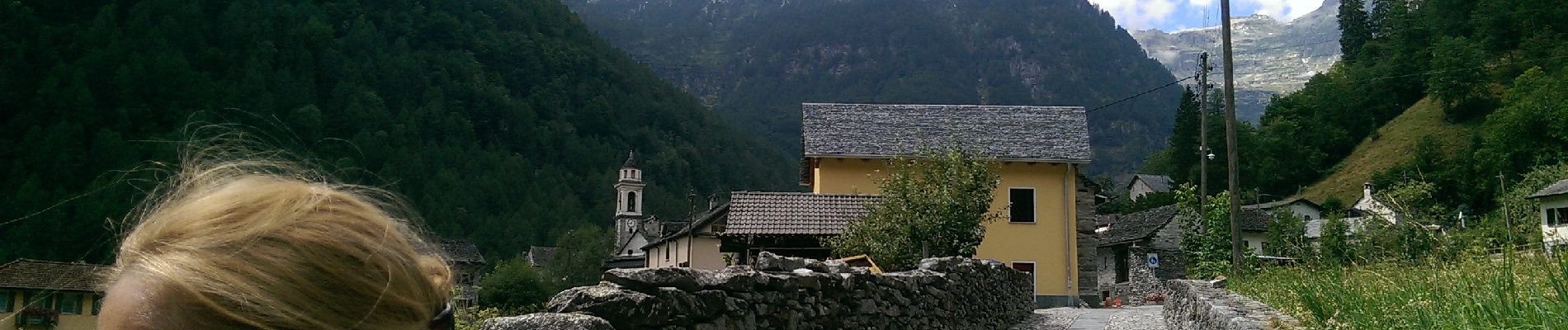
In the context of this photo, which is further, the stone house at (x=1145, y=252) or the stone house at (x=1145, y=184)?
the stone house at (x=1145, y=184)

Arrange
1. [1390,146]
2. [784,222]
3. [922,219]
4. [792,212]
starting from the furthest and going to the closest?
1. [1390,146]
2. [792,212]
3. [784,222]
4. [922,219]

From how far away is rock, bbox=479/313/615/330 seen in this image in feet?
11.1

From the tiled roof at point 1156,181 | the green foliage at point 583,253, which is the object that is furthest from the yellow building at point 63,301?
the tiled roof at point 1156,181

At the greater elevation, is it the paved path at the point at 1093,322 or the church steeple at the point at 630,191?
the church steeple at the point at 630,191

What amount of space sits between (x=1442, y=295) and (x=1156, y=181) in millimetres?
97786

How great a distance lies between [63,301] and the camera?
9.08 ft

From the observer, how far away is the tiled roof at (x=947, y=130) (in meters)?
28.5

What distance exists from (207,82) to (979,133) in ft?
146

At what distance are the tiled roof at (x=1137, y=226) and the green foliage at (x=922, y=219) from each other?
26.2 meters

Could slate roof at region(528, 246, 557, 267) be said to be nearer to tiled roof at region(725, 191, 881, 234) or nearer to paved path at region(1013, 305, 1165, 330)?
tiled roof at region(725, 191, 881, 234)

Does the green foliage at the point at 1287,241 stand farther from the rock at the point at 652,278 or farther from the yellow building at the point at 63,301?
the yellow building at the point at 63,301

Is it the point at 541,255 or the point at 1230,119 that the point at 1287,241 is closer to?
the point at 1230,119

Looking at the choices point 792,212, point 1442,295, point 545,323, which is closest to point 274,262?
point 545,323

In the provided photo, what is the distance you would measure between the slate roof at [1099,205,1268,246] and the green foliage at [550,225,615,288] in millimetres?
37558
